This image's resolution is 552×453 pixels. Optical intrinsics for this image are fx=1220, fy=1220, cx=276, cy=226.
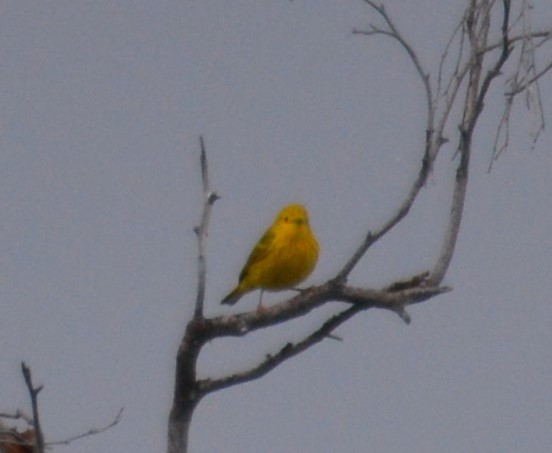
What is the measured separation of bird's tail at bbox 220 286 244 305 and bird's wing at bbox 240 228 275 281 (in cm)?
11

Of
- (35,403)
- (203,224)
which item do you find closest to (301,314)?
(203,224)

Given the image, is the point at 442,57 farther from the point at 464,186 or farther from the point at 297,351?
the point at 297,351

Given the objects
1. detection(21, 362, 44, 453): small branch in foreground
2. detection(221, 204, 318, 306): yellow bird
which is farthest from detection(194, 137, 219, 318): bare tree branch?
detection(221, 204, 318, 306): yellow bird

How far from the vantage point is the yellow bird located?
9289mm

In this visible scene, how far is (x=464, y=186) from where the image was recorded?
573 centimetres

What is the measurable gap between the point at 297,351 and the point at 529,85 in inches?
64.5

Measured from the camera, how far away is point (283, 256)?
9297 mm

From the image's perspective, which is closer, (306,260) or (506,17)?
(506,17)

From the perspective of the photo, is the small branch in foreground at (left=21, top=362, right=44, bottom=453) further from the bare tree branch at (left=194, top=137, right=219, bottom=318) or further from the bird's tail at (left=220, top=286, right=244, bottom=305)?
the bird's tail at (left=220, top=286, right=244, bottom=305)

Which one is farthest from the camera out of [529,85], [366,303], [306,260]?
[306,260]

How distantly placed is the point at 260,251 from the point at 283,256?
1.06 feet

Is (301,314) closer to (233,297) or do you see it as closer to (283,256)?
(283,256)

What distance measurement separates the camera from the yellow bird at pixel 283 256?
366 inches

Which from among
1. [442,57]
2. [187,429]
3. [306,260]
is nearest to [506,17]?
[442,57]
